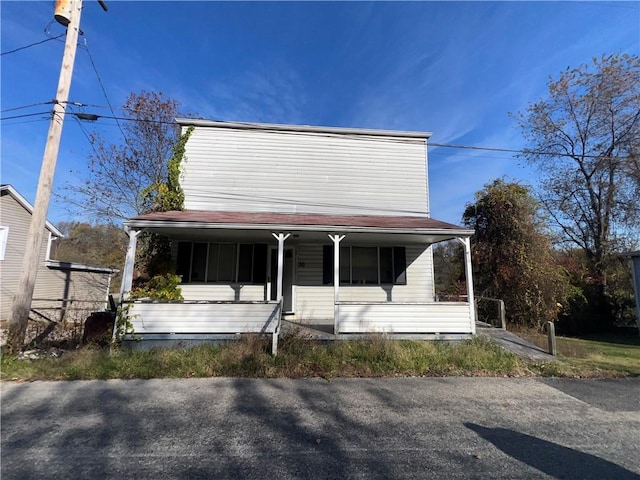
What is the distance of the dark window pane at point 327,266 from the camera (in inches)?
421

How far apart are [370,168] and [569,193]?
16.1 meters

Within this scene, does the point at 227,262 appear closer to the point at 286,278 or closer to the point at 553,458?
the point at 286,278

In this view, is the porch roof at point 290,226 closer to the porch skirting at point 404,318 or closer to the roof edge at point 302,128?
the porch skirting at point 404,318

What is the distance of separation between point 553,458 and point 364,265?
7.60 meters

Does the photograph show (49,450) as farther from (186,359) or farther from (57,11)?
(57,11)

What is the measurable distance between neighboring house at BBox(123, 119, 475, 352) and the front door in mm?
33

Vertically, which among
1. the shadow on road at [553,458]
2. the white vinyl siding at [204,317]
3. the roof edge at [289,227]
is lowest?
the shadow on road at [553,458]

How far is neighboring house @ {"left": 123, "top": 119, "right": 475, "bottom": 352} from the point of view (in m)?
8.09

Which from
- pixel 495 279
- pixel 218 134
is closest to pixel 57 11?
pixel 218 134

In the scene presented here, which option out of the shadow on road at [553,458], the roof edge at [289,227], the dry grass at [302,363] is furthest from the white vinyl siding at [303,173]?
the shadow on road at [553,458]

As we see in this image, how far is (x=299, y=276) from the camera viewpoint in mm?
10703

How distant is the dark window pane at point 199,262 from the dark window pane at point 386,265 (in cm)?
574

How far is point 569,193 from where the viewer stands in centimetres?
2031

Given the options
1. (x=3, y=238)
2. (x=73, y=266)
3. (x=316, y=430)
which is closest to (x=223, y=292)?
(x=316, y=430)
